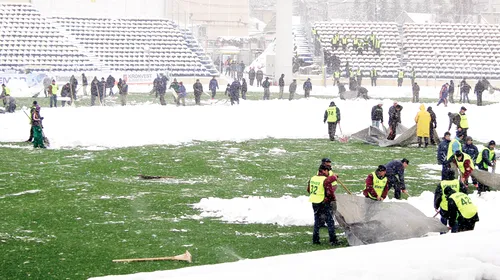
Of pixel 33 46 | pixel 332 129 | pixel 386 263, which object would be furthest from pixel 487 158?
pixel 33 46

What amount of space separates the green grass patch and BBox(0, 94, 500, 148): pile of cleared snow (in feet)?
5.01

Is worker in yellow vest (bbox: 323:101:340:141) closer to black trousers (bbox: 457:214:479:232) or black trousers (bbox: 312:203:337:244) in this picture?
black trousers (bbox: 312:203:337:244)

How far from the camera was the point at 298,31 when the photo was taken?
2598 inches

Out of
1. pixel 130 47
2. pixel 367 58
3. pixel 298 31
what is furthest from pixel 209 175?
pixel 298 31

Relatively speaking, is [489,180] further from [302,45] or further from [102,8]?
[102,8]

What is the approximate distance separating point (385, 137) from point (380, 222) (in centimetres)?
1503

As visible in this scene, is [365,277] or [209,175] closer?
[365,277]

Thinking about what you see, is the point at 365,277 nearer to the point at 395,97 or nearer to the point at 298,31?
the point at 395,97

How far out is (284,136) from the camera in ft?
92.8

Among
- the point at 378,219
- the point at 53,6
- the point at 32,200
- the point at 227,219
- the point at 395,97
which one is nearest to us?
the point at 378,219

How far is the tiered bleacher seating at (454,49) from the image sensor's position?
58.7 m

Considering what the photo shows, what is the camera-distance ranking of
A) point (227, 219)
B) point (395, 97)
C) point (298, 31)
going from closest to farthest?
point (227, 219), point (395, 97), point (298, 31)

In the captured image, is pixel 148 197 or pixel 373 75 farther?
pixel 373 75

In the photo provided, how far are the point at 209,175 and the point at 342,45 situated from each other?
137 ft
